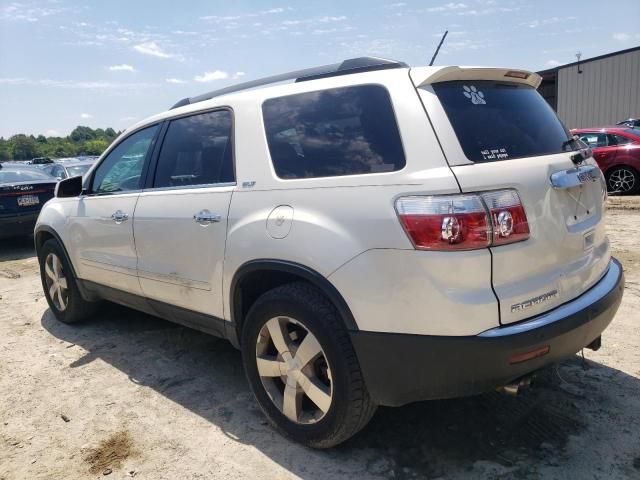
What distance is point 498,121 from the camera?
98.6 inches

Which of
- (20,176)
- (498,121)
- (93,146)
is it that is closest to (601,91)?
(20,176)

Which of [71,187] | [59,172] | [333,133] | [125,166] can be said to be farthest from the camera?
[59,172]

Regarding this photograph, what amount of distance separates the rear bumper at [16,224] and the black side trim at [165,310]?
5165 mm

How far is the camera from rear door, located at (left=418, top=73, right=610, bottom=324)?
2199 millimetres

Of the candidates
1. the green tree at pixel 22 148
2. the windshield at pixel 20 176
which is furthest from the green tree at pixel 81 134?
the windshield at pixel 20 176

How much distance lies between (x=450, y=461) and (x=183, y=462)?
134cm

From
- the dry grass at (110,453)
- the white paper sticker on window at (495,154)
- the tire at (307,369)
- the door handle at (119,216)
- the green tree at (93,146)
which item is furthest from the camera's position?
the green tree at (93,146)

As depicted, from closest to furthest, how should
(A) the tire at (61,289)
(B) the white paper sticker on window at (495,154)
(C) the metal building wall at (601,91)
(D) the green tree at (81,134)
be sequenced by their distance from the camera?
(B) the white paper sticker on window at (495,154) → (A) the tire at (61,289) → (C) the metal building wall at (601,91) → (D) the green tree at (81,134)

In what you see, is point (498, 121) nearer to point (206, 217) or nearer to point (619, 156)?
point (206, 217)

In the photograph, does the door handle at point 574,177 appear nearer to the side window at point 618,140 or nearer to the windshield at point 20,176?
the windshield at point 20,176

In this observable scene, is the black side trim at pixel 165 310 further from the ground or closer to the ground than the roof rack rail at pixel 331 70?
closer to the ground

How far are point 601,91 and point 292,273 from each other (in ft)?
87.6

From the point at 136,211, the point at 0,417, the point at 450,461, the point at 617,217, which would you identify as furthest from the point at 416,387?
the point at 617,217

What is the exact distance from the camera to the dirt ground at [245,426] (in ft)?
8.46
